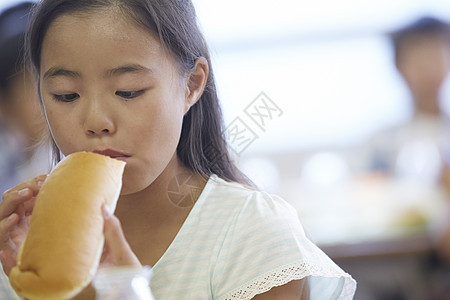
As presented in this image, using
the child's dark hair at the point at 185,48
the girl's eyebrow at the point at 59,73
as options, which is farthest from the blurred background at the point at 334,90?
the girl's eyebrow at the point at 59,73

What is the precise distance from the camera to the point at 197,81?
4.38 ft

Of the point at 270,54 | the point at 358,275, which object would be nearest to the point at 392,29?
the point at 270,54

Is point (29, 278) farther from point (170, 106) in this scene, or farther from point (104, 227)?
point (170, 106)

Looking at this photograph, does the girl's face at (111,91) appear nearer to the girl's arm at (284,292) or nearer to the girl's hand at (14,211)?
the girl's hand at (14,211)

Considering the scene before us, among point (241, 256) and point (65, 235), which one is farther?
point (241, 256)

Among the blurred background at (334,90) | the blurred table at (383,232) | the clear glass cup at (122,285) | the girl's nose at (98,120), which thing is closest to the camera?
the clear glass cup at (122,285)

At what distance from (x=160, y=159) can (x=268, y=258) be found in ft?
0.86

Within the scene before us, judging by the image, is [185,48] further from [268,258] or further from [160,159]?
[268,258]

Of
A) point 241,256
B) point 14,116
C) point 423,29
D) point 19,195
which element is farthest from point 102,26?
point 423,29

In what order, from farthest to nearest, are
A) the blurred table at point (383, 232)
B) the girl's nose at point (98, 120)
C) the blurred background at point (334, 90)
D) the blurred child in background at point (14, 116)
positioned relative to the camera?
the blurred background at point (334, 90) < the blurred table at point (383, 232) < the blurred child in background at point (14, 116) < the girl's nose at point (98, 120)

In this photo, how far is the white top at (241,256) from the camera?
1159 mm

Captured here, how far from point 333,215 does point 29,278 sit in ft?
8.28

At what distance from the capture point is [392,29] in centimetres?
409

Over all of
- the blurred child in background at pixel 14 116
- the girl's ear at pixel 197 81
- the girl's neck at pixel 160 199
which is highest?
the girl's ear at pixel 197 81
